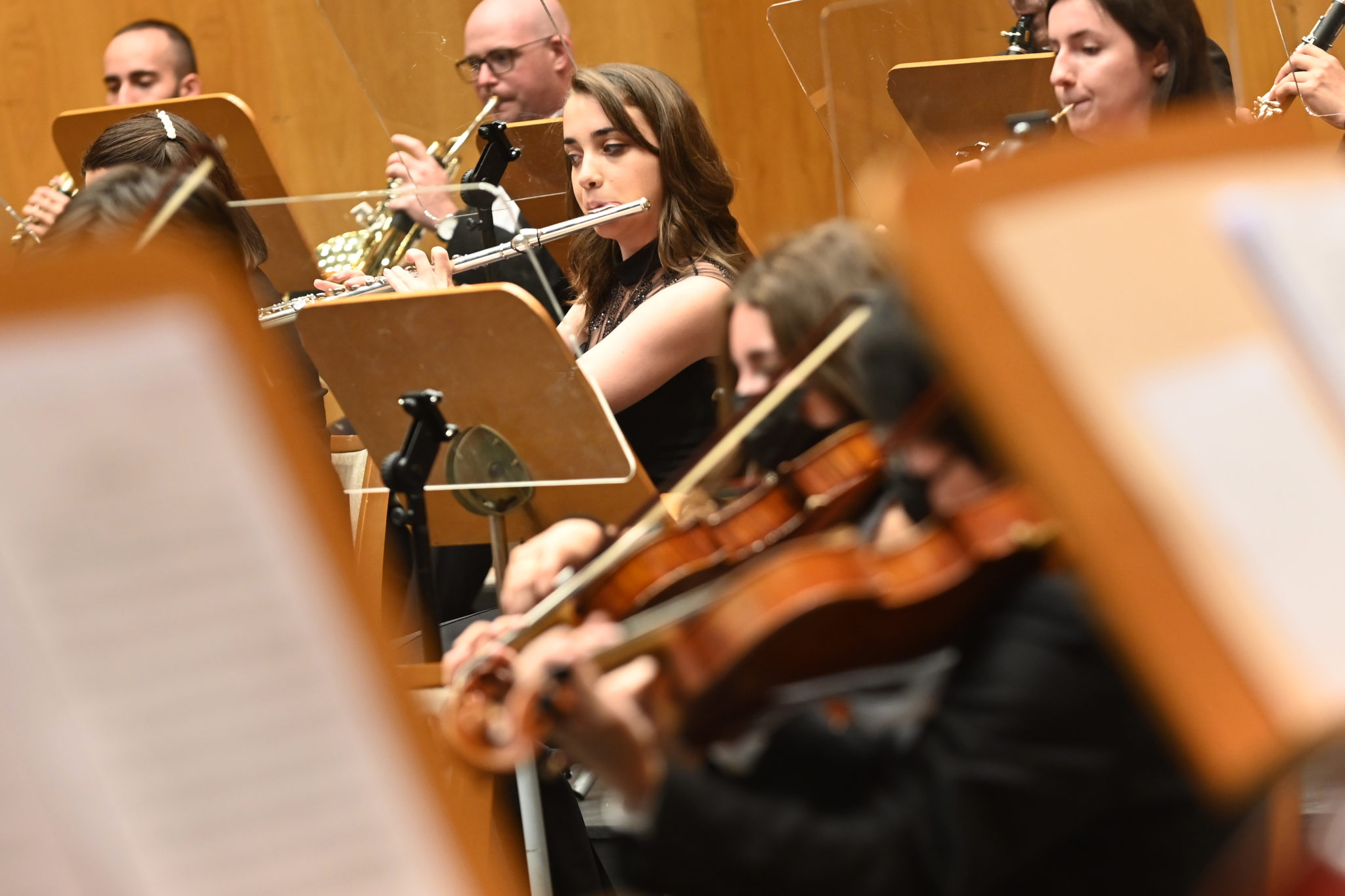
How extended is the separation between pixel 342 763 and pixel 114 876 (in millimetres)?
90

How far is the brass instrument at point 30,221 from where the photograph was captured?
1.92m

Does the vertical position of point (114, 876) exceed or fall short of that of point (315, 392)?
it exceeds it

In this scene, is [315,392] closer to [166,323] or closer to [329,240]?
[329,240]

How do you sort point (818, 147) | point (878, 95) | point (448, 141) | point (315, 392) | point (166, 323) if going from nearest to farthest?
1. point (166, 323)
2. point (315, 392)
3. point (878, 95)
4. point (448, 141)
5. point (818, 147)

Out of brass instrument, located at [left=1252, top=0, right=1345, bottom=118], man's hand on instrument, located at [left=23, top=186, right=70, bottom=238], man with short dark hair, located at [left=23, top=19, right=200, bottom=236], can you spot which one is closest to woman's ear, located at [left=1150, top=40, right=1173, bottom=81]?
brass instrument, located at [left=1252, top=0, right=1345, bottom=118]

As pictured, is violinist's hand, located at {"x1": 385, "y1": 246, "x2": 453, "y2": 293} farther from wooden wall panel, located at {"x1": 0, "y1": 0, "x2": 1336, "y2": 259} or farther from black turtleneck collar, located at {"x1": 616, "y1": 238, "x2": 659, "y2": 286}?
wooden wall panel, located at {"x1": 0, "y1": 0, "x2": 1336, "y2": 259}

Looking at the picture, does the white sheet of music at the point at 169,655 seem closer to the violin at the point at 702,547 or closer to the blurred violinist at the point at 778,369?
the violin at the point at 702,547

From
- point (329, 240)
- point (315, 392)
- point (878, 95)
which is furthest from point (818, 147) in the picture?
A: point (315, 392)

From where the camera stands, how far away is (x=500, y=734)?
0.82 metres

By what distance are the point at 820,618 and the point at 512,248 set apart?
52.8 inches

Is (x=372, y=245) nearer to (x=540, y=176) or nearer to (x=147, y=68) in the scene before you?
(x=540, y=176)

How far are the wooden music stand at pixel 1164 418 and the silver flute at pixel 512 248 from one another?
1.18m

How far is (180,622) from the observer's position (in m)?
0.51

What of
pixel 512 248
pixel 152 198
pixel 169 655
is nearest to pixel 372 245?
pixel 512 248
